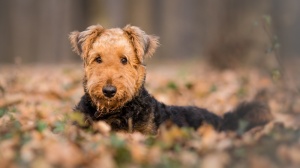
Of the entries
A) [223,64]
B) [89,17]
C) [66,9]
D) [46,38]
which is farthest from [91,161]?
[46,38]

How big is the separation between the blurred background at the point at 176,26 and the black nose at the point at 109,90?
199cm

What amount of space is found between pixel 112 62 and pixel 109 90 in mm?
393

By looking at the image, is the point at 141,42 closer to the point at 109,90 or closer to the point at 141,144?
the point at 109,90

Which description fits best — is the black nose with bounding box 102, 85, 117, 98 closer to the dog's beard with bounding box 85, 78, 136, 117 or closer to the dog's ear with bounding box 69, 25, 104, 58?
the dog's beard with bounding box 85, 78, 136, 117

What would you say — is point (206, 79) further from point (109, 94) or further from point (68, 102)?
point (109, 94)

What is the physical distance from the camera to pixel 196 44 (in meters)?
38.2

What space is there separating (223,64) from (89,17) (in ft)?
37.1

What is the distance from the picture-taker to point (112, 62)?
5.92 metres

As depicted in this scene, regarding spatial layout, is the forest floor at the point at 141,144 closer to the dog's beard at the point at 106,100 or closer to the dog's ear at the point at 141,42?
the dog's beard at the point at 106,100

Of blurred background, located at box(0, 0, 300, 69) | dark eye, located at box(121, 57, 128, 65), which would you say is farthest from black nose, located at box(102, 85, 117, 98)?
blurred background, located at box(0, 0, 300, 69)

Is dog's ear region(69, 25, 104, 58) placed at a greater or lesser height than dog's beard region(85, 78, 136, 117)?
greater

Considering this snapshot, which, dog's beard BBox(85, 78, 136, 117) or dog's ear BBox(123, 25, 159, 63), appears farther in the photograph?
dog's ear BBox(123, 25, 159, 63)

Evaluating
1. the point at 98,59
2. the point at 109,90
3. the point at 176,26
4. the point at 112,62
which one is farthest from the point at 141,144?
the point at 176,26

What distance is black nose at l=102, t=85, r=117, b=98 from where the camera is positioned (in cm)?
561
